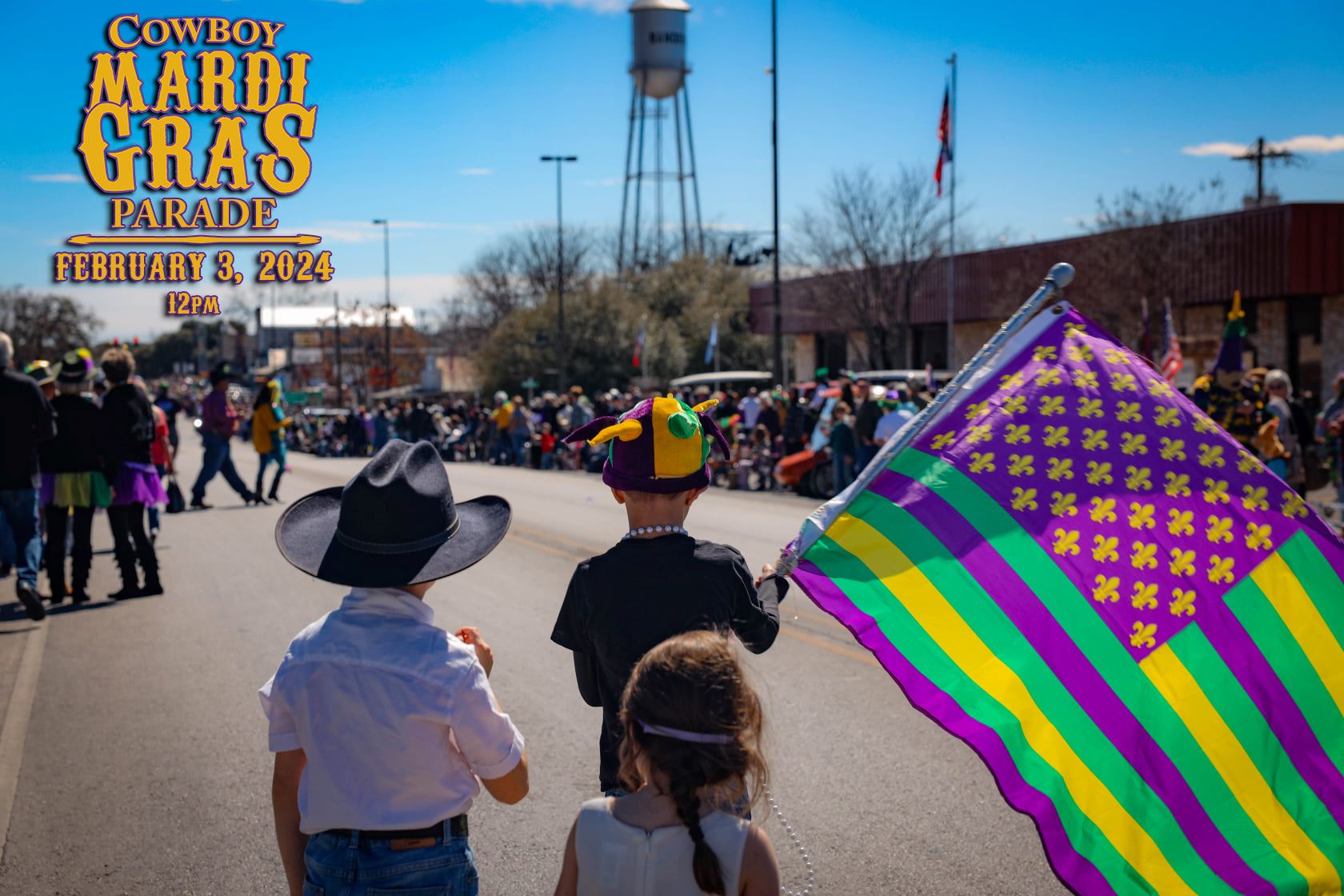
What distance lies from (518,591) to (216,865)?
241 inches

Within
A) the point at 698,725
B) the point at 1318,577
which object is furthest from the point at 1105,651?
the point at 698,725

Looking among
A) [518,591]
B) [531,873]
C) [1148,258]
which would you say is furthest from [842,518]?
[1148,258]

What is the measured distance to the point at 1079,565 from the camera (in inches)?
136

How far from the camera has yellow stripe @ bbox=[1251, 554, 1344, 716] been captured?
3.38 metres

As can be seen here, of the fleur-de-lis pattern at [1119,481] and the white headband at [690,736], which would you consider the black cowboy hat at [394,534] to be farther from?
the fleur-de-lis pattern at [1119,481]

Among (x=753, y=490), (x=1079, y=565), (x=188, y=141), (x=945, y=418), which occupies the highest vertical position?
(x=188, y=141)

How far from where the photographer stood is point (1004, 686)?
3.38 meters

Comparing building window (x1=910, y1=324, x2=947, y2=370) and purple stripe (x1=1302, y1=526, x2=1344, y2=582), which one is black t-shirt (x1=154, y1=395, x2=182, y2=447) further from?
building window (x1=910, y1=324, x2=947, y2=370)

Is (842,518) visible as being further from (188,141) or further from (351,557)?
(188,141)

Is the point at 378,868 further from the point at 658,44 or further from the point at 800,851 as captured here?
the point at 658,44

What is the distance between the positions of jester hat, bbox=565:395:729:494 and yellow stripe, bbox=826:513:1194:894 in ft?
1.78

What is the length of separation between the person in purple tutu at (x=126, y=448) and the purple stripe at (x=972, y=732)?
25.4 ft

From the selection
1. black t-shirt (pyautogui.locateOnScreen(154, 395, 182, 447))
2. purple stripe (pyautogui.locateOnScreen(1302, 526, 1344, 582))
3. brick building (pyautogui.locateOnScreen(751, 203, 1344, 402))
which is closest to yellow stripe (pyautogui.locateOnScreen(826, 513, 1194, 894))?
purple stripe (pyautogui.locateOnScreen(1302, 526, 1344, 582))

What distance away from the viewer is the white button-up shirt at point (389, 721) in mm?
2684
